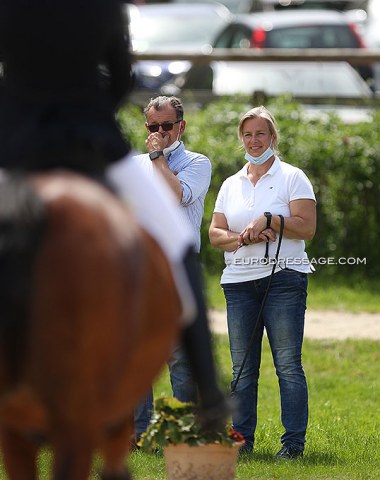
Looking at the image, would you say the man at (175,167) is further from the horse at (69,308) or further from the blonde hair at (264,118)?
the horse at (69,308)

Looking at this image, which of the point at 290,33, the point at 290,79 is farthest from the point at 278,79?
the point at 290,33

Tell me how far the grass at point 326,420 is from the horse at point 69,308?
33.2 inches

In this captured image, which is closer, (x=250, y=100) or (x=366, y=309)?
(x=366, y=309)

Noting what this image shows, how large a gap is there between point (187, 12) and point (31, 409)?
18250mm

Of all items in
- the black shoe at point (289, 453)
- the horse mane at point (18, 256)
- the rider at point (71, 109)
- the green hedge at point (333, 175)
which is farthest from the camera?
the green hedge at point (333, 175)

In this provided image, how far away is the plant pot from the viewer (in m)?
5.52

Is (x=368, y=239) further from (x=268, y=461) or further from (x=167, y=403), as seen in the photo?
(x=167, y=403)

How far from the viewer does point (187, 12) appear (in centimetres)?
2106

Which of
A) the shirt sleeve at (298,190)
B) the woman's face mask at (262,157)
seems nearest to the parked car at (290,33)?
the woman's face mask at (262,157)

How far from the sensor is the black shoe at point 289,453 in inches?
265

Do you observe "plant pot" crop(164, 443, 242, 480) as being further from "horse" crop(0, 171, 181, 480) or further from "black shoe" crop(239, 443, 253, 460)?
A: "horse" crop(0, 171, 181, 480)

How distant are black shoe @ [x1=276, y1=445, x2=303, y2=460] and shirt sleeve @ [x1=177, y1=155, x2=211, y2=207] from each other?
1.57 meters

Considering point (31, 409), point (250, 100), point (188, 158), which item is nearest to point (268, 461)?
point (188, 158)

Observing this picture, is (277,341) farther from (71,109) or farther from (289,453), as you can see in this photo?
(71,109)
